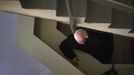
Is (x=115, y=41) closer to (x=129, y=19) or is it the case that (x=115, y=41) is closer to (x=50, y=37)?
(x=50, y=37)

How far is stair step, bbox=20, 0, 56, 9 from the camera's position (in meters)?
2.02

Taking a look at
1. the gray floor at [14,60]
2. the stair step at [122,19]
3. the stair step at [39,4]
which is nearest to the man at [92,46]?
the gray floor at [14,60]

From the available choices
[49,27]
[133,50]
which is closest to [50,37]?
[49,27]

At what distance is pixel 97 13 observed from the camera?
84.4 inches

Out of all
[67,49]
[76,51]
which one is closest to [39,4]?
[67,49]

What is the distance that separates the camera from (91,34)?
3.31 metres

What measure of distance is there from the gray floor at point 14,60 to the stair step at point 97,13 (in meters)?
1.43

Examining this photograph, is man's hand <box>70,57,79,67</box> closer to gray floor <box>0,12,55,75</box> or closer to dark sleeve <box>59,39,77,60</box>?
dark sleeve <box>59,39,77,60</box>

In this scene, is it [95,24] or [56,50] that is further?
[56,50]

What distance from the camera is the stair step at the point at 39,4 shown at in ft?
6.62

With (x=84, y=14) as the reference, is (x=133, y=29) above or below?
below

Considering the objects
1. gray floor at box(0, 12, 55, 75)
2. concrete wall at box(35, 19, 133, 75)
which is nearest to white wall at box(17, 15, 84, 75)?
concrete wall at box(35, 19, 133, 75)

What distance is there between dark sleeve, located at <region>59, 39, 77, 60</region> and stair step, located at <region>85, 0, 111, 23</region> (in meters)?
1.07

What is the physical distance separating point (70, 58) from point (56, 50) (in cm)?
21
